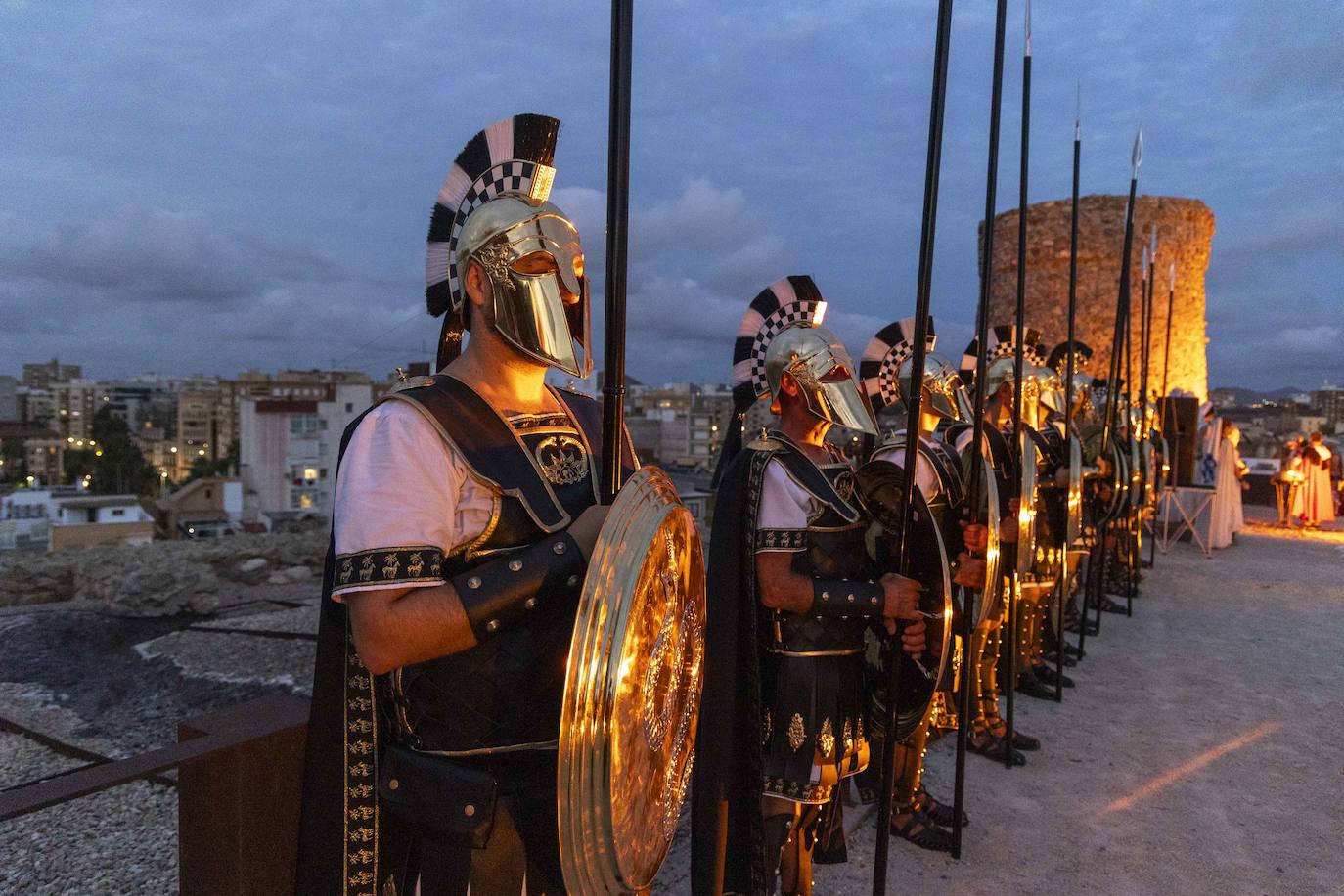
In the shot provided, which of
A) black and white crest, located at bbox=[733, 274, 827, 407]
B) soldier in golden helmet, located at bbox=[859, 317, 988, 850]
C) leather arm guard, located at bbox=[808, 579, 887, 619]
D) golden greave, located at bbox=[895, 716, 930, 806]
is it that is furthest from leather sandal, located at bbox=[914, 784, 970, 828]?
black and white crest, located at bbox=[733, 274, 827, 407]

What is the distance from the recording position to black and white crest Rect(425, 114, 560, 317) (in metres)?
1.79

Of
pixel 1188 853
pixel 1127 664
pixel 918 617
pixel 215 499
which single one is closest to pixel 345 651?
pixel 918 617

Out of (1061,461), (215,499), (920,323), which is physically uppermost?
(920,323)

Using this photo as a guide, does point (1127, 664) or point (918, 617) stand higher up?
point (918, 617)

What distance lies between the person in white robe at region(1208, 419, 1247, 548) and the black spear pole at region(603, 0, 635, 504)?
1413 cm

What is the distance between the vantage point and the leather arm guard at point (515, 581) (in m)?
1.40

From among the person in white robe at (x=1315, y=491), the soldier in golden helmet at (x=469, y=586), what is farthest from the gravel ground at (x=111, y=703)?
the person in white robe at (x=1315, y=491)

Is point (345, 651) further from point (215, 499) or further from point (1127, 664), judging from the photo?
point (215, 499)

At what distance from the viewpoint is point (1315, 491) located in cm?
1532

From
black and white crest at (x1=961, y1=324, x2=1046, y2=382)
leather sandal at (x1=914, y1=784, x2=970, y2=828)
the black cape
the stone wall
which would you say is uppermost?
the stone wall

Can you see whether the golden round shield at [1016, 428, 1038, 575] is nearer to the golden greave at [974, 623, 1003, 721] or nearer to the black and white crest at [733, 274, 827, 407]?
the golden greave at [974, 623, 1003, 721]

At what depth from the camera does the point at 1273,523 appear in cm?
1633

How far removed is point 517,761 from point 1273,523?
1976 cm

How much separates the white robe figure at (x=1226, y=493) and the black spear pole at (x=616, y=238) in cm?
1409
